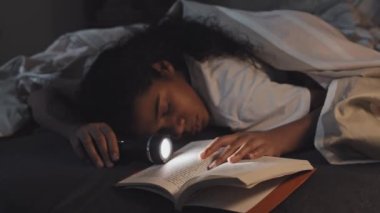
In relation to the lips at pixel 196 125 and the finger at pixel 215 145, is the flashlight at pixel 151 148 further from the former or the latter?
the lips at pixel 196 125

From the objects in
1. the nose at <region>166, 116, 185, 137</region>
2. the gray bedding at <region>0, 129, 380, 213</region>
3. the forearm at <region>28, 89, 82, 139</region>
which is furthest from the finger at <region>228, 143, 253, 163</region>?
the forearm at <region>28, 89, 82, 139</region>

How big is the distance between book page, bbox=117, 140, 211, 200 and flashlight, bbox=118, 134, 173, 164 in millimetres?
16

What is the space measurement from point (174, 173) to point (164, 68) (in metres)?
0.39

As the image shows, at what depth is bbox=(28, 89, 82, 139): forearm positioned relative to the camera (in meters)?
1.21

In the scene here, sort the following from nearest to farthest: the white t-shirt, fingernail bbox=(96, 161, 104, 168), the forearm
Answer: fingernail bbox=(96, 161, 104, 168) < the white t-shirt < the forearm

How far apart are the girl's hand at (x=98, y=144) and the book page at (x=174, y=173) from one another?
10cm

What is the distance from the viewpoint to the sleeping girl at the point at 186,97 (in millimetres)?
1004

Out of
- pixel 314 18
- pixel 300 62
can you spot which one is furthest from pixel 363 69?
pixel 314 18

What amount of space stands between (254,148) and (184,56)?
0.40m

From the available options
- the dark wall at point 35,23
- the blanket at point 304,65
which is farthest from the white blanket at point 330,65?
the dark wall at point 35,23

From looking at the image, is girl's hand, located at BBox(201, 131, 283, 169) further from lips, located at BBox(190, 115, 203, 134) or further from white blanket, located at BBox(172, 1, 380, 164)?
lips, located at BBox(190, 115, 203, 134)

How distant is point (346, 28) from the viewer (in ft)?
4.35

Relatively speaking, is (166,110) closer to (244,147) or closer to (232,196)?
(244,147)

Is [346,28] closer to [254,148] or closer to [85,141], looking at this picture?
[254,148]
